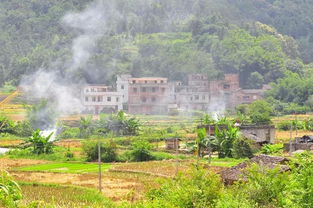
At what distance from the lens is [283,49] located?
3967 inches

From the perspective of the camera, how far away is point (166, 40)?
99.0m

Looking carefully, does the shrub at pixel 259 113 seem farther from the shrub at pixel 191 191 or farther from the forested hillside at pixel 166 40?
the shrub at pixel 191 191

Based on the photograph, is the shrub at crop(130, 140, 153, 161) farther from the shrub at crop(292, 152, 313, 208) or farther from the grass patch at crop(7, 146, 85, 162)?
the shrub at crop(292, 152, 313, 208)

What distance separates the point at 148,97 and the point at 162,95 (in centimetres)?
178

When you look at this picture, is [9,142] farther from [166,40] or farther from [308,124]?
[166,40]

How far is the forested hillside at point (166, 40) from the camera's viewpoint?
3376 inches

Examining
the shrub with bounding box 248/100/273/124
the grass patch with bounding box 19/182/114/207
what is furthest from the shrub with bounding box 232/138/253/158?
the shrub with bounding box 248/100/273/124

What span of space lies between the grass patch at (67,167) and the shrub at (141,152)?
3107 mm

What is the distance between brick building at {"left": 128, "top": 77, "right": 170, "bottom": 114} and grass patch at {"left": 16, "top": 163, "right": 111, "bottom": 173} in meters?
35.7

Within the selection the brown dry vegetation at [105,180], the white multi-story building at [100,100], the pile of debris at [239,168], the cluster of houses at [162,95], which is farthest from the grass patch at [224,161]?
the white multi-story building at [100,100]

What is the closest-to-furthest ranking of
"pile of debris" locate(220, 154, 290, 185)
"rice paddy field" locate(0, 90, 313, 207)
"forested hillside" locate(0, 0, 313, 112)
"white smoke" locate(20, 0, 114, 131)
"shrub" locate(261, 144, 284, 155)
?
"rice paddy field" locate(0, 90, 313, 207) < "pile of debris" locate(220, 154, 290, 185) < "shrub" locate(261, 144, 284, 155) < "white smoke" locate(20, 0, 114, 131) < "forested hillside" locate(0, 0, 313, 112)

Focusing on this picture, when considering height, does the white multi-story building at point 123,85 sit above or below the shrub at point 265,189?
above

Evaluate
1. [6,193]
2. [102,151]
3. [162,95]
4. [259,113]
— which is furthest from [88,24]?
[6,193]

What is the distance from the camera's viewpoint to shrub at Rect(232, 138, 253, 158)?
38062 mm
